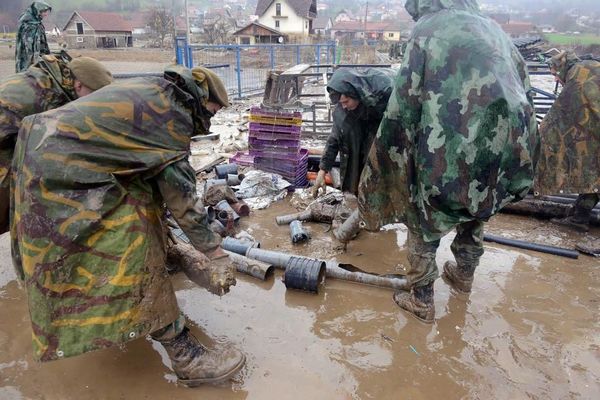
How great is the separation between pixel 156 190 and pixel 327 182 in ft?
11.5

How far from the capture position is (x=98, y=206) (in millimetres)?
2102

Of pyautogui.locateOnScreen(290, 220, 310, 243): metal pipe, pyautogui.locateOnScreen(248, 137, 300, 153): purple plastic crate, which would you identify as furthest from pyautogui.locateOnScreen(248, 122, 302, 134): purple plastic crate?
pyautogui.locateOnScreen(290, 220, 310, 243): metal pipe

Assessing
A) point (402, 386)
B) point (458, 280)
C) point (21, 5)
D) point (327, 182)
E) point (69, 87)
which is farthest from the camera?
point (21, 5)

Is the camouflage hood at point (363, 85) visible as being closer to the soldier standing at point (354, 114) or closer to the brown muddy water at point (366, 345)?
the soldier standing at point (354, 114)

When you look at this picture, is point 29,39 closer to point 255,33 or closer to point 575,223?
point 575,223

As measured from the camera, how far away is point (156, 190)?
7.84ft

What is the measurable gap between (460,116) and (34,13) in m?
6.51

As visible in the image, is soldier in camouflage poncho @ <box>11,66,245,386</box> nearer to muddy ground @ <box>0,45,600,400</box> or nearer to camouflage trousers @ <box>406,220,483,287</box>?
muddy ground @ <box>0,45,600,400</box>

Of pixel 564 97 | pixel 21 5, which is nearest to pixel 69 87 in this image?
pixel 564 97

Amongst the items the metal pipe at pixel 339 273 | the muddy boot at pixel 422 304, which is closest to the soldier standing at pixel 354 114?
the metal pipe at pixel 339 273

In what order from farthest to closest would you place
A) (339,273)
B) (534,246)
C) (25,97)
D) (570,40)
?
(570,40)
(534,246)
(339,273)
(25,97)

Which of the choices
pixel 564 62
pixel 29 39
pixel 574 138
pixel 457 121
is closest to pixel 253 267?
pixel 457 121

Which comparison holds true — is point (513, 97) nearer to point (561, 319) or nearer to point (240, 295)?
point (561, 319)

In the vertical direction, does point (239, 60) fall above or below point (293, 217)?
above
